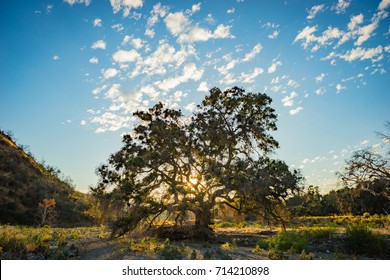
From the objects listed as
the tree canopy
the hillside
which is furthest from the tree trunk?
the hillside

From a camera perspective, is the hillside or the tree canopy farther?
the hillside

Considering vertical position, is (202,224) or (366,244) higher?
(202,224)

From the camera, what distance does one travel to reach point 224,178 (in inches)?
604

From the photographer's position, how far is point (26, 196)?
39.3 meters

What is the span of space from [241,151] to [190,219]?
5.08 m

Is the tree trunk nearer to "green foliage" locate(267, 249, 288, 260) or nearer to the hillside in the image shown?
"green foliage" locate(267, 249, 288, 260)

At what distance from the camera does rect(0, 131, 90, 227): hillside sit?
114 ft

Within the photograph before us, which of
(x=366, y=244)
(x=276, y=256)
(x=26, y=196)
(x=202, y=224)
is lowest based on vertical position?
(x=276, y=256)

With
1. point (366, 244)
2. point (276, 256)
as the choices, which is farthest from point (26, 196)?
point (366, 244)

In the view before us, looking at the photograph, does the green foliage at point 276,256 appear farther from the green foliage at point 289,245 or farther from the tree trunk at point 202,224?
the tree trunk at point 202,224

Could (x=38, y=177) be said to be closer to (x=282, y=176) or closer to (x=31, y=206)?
(x=31, y=206)

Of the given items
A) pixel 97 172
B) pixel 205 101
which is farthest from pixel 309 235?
pixel 97 172

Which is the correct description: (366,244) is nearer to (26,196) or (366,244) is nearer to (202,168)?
(202,168)

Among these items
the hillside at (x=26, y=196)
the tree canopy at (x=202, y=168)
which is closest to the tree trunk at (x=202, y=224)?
the tree canopy at (x=202, y=168)
